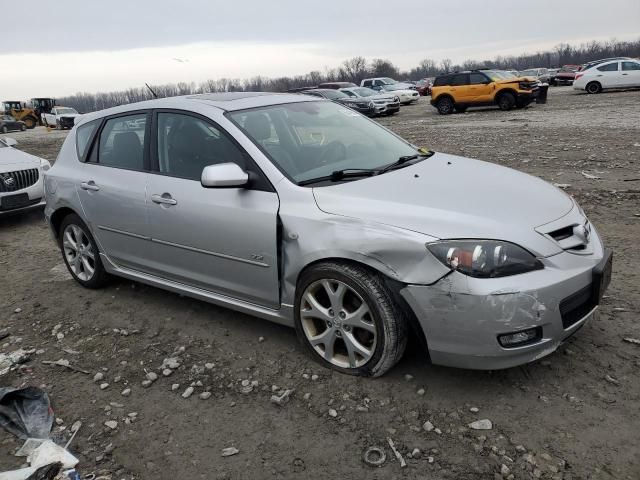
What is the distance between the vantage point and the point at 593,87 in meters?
26.1

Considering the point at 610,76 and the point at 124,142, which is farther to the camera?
the point at 610,76

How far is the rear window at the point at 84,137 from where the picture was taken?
4695mm

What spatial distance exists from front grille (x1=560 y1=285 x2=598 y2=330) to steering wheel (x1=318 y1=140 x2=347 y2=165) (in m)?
1.67

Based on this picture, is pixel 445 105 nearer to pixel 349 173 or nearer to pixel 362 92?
pixel 362 92

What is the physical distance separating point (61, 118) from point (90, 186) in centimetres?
→ 3761

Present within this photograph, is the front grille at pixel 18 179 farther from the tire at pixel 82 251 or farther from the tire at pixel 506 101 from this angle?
the tire at pixel 506 101

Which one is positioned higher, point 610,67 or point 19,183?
point 610,67

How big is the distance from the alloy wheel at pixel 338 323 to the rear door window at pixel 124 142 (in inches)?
71.2

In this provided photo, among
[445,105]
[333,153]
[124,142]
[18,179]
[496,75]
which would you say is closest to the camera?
[333,153]

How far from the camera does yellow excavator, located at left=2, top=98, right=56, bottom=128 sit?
4450cm

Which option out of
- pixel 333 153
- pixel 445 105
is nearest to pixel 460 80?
pixel 445 105

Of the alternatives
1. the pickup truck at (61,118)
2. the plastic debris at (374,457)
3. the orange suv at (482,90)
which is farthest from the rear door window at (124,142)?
the pickup truck at (61,118)

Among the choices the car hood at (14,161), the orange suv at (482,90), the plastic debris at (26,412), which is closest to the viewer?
the plastic debris at (26,412)

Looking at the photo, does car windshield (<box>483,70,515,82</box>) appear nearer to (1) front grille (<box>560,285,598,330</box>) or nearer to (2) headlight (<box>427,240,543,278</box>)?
(1) front grille (<box>560,285,598,330</box>)
